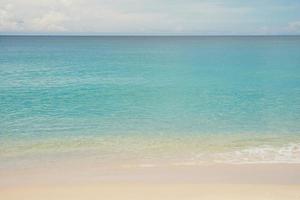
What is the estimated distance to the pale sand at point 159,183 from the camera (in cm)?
755

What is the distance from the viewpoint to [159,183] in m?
8.30

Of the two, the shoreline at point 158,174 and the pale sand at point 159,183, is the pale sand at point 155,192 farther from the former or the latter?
the shoreline at point 158,174

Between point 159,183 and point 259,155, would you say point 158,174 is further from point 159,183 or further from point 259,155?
point 259,155

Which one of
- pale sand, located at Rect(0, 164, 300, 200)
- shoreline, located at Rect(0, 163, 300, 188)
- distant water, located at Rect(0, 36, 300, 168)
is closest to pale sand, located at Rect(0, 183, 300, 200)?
pale sand, located at Rect(0, 164, 300, 200)

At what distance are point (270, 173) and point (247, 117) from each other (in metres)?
6.19

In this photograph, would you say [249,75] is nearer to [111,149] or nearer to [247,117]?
[247,117]

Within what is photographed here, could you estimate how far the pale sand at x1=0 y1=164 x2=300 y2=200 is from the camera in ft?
24.8

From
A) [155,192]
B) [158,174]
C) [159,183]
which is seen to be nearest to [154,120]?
[158,174]

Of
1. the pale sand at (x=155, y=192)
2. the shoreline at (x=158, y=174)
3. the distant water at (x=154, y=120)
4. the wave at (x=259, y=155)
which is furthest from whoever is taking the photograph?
the distant water at (x=154, y=120)

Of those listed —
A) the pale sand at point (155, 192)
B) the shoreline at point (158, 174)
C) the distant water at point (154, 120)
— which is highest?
the distant water at point (154, 120)

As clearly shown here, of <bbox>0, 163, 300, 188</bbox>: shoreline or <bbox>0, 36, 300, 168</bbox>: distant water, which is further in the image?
<bbox>0, 36, 300, 168</bbox>: distant water

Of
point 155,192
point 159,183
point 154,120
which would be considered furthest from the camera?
point 154,120

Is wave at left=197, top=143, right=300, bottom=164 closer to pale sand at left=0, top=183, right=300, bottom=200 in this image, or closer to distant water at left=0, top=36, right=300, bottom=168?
distant water at left=0, top=36, right=300, bottom=168

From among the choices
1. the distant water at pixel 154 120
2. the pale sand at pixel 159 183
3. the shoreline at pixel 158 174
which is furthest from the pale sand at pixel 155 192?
the distant water at pixel 154 120
